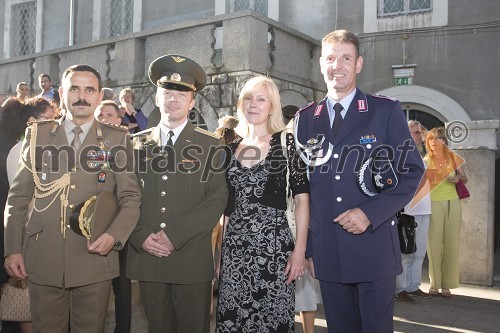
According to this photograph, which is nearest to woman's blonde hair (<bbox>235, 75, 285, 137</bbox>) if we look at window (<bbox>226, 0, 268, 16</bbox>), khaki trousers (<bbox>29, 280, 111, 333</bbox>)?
khaki trousers (<bbox>29, 280, 111, 333</bbox>)

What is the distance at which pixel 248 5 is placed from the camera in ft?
40.5

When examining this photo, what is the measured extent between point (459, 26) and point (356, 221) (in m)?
8.84

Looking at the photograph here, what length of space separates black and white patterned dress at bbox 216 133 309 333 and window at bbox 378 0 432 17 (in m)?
8.41

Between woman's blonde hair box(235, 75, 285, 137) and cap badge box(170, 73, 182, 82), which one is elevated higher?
cap badge box(170, 73, 182, 82)

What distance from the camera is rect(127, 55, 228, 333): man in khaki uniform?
3178mm

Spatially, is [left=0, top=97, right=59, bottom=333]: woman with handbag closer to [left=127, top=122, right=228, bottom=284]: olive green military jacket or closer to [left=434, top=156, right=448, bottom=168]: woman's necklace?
[left=127, top=122, right=228, bottom=284]: olive green military jacket

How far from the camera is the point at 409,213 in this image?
5883mm

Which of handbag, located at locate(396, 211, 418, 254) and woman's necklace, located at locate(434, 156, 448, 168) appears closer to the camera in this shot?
handbag, located at locate(396, 211, 418, 254)

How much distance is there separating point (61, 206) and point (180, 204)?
2.38ft

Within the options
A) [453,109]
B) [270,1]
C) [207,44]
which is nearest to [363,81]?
[453,109]

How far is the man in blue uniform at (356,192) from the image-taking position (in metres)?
2.69

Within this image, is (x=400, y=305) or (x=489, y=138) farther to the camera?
(x=489, y=138)

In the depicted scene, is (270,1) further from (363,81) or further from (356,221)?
(356,221)

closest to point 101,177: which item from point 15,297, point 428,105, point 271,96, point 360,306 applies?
point 271,96
